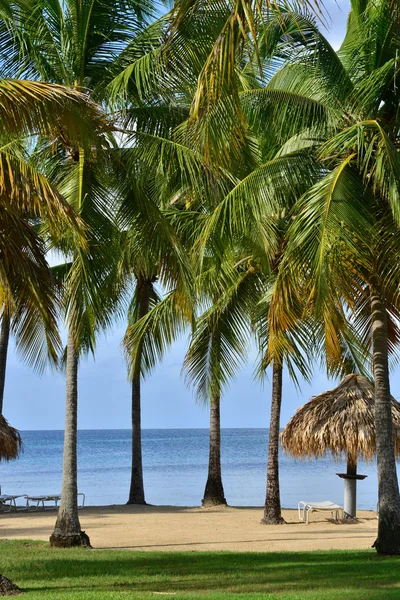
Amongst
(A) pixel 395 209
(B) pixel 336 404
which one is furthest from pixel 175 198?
(A) pixel 395 209

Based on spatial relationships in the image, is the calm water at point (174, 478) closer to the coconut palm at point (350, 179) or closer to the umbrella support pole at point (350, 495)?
the umbrella support pole at point (350, 495)

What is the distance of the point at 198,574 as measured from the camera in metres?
9.59

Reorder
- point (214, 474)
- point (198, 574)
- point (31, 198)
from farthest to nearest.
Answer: point (214, 474) < point (198, 574) < point (31, 198)

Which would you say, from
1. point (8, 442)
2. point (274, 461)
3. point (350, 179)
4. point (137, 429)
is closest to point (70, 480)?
point (274, 461)

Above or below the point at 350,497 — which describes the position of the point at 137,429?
above

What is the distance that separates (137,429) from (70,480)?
324 inches

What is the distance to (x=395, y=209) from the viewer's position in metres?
9.34

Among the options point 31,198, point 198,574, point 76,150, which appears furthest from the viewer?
point 76,150

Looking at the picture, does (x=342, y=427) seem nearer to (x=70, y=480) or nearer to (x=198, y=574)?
(x=70, y=480)

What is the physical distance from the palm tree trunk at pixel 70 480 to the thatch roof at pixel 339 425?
5.75 metres

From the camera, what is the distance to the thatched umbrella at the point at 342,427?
15789 mm

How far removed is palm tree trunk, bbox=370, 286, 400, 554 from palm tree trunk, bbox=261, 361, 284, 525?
16.1 ft

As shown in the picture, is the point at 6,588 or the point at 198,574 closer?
the point at 6,588

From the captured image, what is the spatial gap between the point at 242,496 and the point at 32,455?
5279 centimetres
